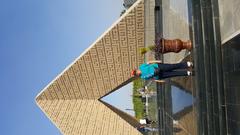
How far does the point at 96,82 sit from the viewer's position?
1377cm

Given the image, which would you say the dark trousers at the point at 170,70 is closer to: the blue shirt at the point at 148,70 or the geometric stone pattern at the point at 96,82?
the blue shirt at the point at 148,70

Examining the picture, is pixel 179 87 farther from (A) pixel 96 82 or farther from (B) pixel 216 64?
(A) pixel 96 82

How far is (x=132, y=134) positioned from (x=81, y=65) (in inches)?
116

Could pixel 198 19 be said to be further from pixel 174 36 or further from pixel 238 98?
pixel 174 36

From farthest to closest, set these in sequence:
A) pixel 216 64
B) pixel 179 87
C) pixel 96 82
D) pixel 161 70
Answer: pixel 96 82
pixel 179 87
pixel 161 70
pixel 216 64

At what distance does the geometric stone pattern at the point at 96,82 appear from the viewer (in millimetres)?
12127

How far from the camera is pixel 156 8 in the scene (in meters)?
10.3

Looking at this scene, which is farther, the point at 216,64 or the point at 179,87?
the point at 179,87

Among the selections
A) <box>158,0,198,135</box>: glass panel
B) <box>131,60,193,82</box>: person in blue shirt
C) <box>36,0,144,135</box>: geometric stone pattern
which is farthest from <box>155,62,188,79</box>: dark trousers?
<box>36,0,144,135</box>: geometric stone pattern

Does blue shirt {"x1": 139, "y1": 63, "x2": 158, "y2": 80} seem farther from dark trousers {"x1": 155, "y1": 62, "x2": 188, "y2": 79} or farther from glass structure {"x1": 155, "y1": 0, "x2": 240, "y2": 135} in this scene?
glass structure {"x1": 155, "y1": 0, "x2": 240, "y2": 135}

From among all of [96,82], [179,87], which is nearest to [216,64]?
[179,87]

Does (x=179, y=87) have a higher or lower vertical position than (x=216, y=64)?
lower

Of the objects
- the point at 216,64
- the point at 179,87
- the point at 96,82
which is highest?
the point at 216,64

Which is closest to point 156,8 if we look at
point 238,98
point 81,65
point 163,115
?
point 163,115
